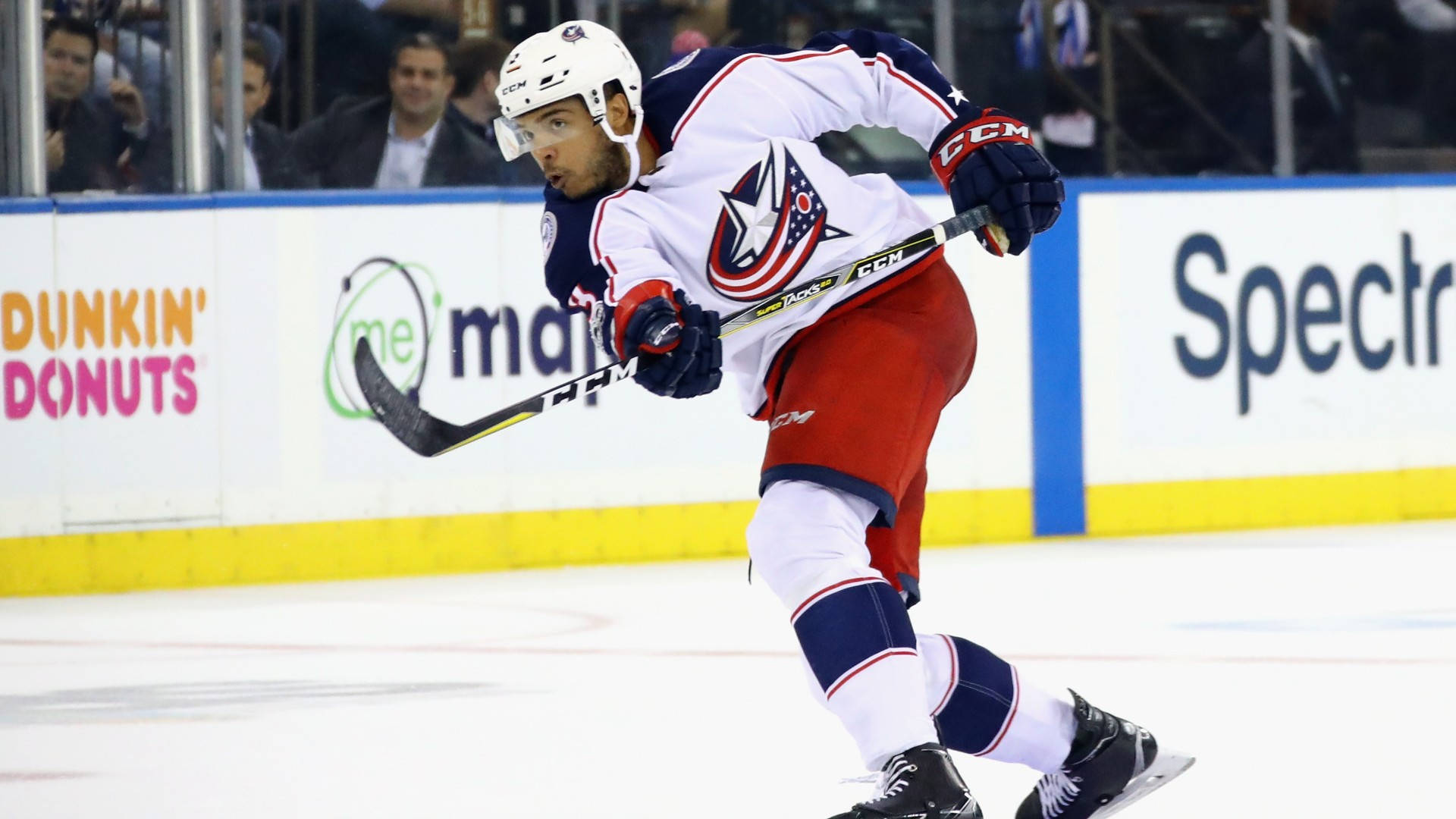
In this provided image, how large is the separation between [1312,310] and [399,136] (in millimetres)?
2823

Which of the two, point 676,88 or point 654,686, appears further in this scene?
point 654,686

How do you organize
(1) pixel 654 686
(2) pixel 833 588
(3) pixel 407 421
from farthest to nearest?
1. (1) pixel 654 686
2. (3) pixel 407 421
3. (2) pixel 833 588

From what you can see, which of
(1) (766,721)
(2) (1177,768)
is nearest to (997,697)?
(2) (1177,768)

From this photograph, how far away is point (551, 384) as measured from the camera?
18.9ft

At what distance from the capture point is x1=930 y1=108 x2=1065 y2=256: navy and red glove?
2.60 m

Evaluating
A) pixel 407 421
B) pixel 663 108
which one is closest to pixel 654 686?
A: pixel 407 421

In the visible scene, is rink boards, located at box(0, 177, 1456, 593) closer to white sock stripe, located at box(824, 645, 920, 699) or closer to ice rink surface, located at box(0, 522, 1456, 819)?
ice rink surface, located at box(0, 522, 1456, 819)

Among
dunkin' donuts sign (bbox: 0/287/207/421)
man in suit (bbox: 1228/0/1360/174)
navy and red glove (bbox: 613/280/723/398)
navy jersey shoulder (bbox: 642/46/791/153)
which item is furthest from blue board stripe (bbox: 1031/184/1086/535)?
navy and red glove (bbox: 613/280/723/398)

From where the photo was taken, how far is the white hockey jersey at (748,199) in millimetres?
2551

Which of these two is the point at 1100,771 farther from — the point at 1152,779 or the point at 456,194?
the point at 456,194

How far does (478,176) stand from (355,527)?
1.08 m

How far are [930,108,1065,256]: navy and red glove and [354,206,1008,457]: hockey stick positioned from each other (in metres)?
0.04

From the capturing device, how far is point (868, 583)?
234 cm

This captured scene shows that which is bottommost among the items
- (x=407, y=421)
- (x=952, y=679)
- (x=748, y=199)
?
(x=952, y=679)
